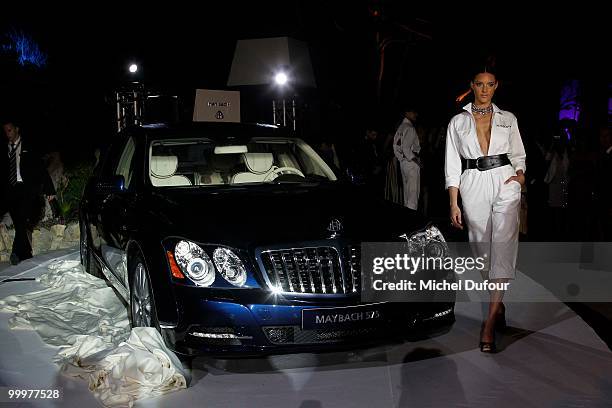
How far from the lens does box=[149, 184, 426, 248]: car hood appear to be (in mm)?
4789

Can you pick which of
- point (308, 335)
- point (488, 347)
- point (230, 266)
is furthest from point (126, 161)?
point (488, 347)

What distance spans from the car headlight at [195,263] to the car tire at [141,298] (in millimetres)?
345

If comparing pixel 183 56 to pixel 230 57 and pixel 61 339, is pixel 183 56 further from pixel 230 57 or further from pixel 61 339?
pixel 61 339

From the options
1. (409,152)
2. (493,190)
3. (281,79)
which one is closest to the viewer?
(493,190)

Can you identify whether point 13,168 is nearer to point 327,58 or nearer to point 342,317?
point 342,317

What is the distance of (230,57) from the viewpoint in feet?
117

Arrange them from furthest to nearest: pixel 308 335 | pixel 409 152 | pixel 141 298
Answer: pixel 409 152 < pixel 141 298 < pixel 308 335

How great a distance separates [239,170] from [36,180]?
4.36 metres

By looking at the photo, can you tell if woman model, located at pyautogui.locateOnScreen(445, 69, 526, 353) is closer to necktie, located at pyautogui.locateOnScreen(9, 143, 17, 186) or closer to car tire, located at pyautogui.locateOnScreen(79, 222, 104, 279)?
car tire, located at pyautogui.locateOnScreen(79, 222, 104, 279)

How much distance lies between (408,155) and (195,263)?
8492 millimetres

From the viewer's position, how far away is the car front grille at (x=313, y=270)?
4656 mm

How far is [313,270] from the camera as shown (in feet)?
15.5

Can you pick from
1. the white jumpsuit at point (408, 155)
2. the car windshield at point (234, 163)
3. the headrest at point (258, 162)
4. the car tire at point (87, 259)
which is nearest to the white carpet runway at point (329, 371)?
the car tire at point (87, 259)

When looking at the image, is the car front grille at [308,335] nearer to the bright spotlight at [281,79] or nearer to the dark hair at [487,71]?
the dark hair at [487,71]
